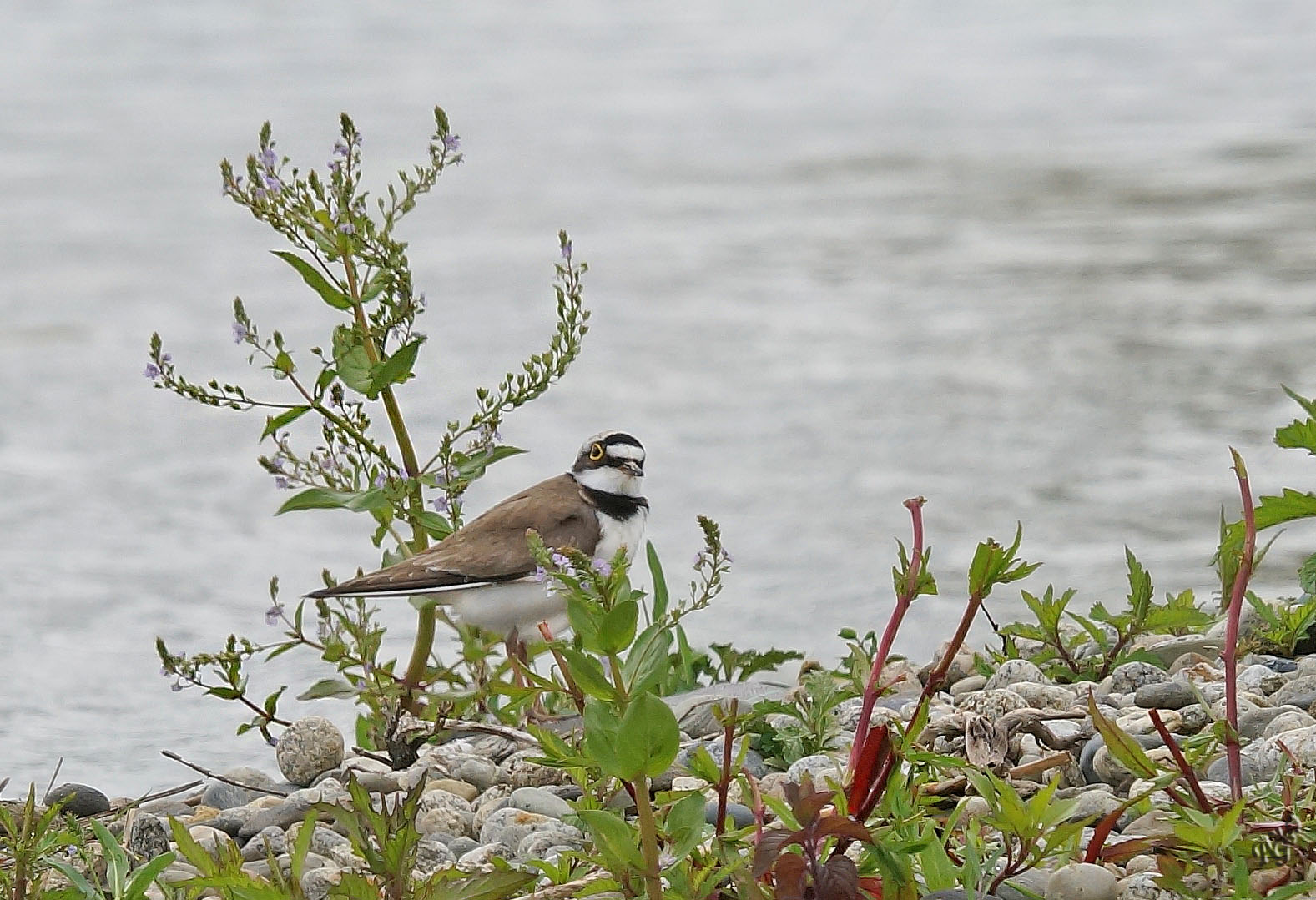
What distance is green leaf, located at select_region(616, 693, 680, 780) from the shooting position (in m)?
1.53

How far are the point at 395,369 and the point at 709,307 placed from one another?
4137 mm

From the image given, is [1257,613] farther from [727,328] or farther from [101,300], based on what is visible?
[101,300]

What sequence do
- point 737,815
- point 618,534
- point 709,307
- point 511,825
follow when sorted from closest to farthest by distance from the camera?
1. point 737,815
2. point 511,825
3. point 618,534
4. point 709,307

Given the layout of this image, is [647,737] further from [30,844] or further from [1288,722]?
[1288,722]

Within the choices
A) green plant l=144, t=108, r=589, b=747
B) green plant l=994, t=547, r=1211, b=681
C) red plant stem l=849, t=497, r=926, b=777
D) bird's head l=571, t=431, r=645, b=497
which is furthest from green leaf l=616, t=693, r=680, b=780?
bird's head l=571, t=431, r=645, b=497

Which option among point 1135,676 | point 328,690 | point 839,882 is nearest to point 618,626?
point 839,882

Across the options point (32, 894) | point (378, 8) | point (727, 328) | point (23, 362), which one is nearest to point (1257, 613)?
point (32, 894)

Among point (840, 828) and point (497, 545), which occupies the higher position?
point (497, 545)

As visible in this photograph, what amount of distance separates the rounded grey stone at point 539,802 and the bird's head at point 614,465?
756 millimetres

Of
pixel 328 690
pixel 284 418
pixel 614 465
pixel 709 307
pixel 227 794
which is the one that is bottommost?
pixel 227 794

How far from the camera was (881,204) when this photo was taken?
8.18 metres

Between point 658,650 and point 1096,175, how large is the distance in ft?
24.1

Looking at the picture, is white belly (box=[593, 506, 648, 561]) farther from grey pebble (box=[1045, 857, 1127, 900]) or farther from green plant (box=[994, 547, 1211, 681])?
grey pebble (box=[1045, 857, 1127, 900])

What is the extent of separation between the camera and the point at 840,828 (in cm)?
163
